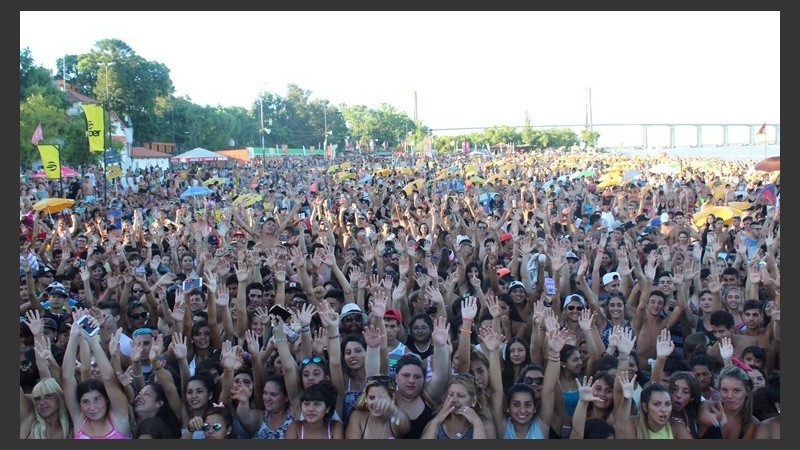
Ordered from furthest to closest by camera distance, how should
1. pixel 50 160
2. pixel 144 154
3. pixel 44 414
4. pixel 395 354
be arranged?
pixel 144 154
pixel 50 160
pixel 395 354
pixel 44 414

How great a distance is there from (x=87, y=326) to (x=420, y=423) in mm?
2170

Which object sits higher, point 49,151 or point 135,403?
point 49,151

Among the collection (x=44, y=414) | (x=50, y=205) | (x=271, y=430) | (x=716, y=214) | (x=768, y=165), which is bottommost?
(x=271, y=430)

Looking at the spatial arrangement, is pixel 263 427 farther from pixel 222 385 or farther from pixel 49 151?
pixel 49 151

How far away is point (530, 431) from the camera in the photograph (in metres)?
4.34

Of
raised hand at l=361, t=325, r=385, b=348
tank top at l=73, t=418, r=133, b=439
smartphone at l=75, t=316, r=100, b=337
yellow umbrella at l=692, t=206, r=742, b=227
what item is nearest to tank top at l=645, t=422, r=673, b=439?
raised hand at l=361, t=325, r=385, b=348

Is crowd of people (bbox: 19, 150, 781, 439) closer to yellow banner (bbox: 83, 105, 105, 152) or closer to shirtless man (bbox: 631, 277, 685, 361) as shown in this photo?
shirtless man (bbox: 631, 277, 685, 361)

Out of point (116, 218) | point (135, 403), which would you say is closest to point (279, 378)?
point (135, 403)

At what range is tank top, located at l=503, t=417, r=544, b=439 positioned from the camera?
4.30 metres

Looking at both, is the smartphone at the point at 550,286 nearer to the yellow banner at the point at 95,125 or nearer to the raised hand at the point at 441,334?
the raised hand at the point at 441,334

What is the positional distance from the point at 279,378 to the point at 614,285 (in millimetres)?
3910

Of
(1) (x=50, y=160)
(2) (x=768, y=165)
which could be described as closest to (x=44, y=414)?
(1) (x=50, y=160)

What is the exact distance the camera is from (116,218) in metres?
14.1

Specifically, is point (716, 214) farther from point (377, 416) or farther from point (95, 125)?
point (95, 125)
